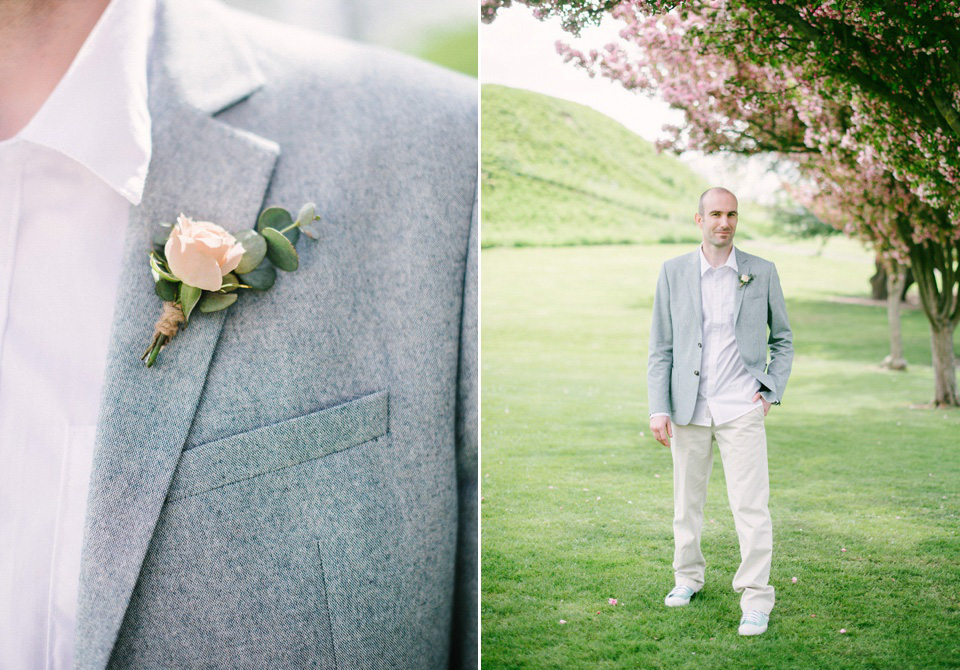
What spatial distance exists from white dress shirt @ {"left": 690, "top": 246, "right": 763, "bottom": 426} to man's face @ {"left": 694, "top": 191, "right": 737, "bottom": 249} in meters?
0.06

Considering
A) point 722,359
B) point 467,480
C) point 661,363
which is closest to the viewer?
point 467,480

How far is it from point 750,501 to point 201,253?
127 centimetres

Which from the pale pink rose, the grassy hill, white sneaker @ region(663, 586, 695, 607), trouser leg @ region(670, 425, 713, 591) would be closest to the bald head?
the grassy hill

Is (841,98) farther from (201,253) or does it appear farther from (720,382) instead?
(201,253)

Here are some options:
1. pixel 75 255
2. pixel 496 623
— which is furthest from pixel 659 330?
pixel 75 255

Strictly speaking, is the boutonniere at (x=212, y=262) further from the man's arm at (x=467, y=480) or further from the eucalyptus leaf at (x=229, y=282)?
the man's arm at (x=467, y=480)

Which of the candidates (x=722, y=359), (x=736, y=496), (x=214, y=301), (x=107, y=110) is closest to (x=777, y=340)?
(x=722, y=359)

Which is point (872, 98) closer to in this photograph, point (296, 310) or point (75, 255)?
point (296, 310)

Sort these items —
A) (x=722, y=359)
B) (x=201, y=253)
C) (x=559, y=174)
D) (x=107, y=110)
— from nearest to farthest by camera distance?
(x=201, y=253), (x=107, y=110), (x=722, y=359), (x=559, y=174)

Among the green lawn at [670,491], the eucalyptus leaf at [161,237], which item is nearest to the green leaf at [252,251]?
the eucalyptus leaf at [161,237]

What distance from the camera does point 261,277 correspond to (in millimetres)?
1051

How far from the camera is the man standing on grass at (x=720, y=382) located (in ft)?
5.39

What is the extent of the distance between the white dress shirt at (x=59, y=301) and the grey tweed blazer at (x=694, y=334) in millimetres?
1111

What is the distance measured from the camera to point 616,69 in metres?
1.85
